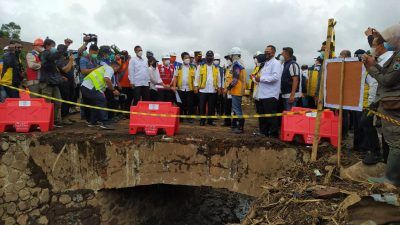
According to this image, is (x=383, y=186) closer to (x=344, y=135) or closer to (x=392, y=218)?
(x=392, y=218)

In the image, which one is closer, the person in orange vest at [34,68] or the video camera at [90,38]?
the person in orange vest at [34,68]

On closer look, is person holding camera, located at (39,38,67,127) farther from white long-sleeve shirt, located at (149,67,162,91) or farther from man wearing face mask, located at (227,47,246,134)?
man wearing face mask, located at (227,47,246,134)

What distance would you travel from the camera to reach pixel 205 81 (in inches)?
349

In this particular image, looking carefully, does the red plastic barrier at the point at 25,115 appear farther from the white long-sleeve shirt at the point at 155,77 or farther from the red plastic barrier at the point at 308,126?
the red plastic barrier at the point at 308,126

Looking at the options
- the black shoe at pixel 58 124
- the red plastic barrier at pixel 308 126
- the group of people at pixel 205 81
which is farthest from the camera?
the black shoe at pixel 58 124

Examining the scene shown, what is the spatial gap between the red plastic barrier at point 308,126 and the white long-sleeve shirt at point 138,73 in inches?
168

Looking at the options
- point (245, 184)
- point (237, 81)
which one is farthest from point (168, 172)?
point (237, 81)

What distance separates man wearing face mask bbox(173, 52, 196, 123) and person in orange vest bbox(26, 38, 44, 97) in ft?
11.5

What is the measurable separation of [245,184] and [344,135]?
9.02 ft

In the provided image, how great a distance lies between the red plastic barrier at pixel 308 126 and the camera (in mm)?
6027

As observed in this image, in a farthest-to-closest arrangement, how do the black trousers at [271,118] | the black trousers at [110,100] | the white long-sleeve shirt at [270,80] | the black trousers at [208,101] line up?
1. the black trousers at [110,100]
2. the black trousers at [208,101]
3. the black trousers at [271,118]
4. the white long-sleeve shirt at [270,80]

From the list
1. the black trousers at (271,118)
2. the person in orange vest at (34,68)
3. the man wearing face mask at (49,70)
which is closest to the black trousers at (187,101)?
the black trousers at (271,118)

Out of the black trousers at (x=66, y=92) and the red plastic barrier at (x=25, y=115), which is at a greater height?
the black trousers at (x=66, y=92)

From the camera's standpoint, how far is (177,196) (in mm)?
9094
